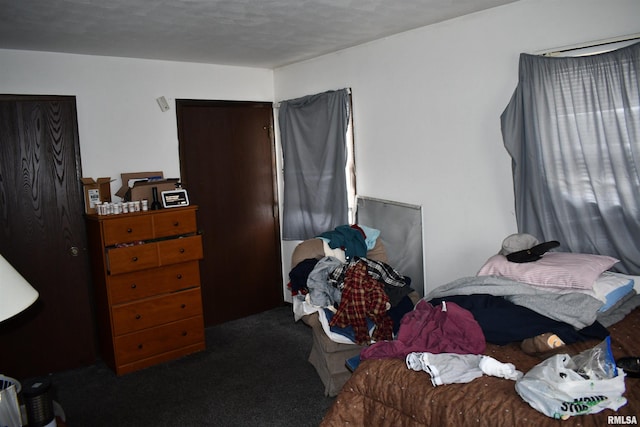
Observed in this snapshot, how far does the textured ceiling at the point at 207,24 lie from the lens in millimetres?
2818

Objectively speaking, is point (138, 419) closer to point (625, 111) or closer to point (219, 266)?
point (219, 266)

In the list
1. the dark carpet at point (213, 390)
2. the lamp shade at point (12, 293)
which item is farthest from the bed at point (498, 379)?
the lamp shade at point (12, 293)

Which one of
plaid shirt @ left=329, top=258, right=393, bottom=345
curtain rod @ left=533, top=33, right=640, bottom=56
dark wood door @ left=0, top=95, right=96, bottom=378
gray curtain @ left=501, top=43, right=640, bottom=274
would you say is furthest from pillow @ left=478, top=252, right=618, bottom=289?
dark wood door @ left=0, top=95, right=96, bottom=378

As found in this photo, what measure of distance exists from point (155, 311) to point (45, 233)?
1037 millimetres

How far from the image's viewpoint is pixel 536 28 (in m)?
2.95

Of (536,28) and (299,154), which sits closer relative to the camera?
(536,28)

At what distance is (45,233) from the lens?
12.5 feet

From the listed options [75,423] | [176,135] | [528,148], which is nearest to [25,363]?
[75,423]

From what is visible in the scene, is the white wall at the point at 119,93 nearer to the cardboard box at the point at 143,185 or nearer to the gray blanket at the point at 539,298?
the cardboard box at the point at 143,185

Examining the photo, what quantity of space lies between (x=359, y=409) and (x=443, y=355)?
465mm

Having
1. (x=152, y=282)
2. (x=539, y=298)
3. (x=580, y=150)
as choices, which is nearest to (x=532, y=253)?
(x=539, y=298)

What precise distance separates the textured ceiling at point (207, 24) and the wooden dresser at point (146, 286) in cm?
128

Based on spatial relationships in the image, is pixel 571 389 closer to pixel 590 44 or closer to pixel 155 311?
pixel 590 44

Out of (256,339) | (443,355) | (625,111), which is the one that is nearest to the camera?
(443,355)
